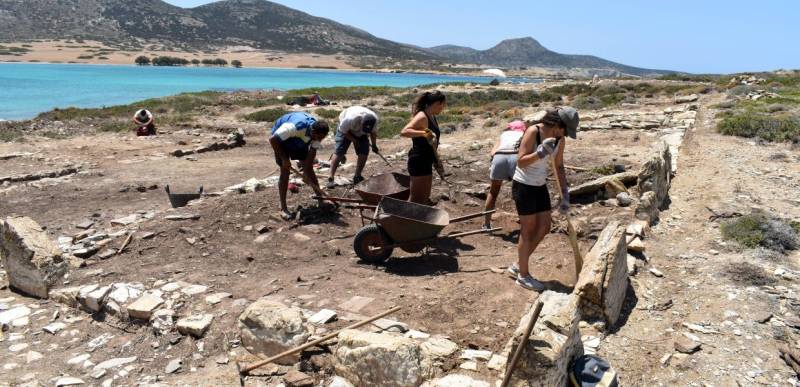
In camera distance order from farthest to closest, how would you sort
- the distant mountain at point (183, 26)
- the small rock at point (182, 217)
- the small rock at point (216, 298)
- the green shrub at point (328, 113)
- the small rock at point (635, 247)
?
1. the distant mountain at point (183, 26)
2. the green shrub at point (328, 113)
3. the small rock at point (182, 217)
4. the small rock at point (635, 247)
5. the small rock at point (216, 298)

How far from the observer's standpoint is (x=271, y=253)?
5.98 m

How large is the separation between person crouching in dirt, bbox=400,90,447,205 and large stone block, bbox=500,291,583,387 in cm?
262

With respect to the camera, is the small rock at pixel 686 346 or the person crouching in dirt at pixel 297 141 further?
the person crouching in dirt at pixel 297 141

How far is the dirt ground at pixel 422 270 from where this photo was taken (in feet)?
12.9

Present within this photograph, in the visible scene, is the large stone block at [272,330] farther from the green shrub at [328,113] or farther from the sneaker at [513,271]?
the green shrub at [328,113]

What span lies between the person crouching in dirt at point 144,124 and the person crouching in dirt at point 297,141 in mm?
11341

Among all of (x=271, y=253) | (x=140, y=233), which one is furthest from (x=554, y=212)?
(x=140, y=233)

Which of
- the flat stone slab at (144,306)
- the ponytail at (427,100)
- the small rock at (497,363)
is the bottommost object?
the flat stone slab at (144,306)

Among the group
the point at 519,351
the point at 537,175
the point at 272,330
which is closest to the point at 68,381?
the point at 272,330

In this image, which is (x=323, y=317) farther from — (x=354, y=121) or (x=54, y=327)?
(x=354, y=121)

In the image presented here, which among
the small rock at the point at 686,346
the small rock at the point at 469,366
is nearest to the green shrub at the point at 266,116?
the small rock at the point at 469,366

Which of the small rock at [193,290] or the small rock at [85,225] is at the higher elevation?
the small rock at [193,290]

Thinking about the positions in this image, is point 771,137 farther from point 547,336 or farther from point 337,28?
point 337,28

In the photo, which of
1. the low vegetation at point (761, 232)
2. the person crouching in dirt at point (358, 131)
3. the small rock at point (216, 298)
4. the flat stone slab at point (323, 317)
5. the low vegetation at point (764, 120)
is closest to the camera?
the flat stone slab at point (323, 317)
